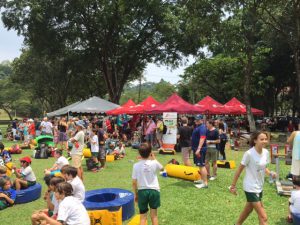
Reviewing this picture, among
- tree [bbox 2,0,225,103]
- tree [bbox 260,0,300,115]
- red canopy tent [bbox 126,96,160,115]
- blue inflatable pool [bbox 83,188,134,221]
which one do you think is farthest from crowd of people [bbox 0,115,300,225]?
A: tree [bbox 2,0,225,103]

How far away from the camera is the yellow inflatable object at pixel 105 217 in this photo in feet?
21.6

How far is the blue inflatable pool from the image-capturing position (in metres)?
7.00

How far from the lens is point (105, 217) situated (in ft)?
21.7

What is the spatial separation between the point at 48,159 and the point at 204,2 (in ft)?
37.1

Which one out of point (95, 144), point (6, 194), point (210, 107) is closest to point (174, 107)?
point (210, 107)

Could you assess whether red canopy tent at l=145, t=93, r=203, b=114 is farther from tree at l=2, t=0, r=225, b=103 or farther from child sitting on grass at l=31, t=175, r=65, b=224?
child sitting on grass at l=31, t=175, r=65, b=224

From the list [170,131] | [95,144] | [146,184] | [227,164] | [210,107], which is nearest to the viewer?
[146,184]

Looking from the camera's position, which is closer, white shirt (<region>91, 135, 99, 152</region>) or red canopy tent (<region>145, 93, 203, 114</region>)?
white shirt (<region>91, 135, 99, 152</region>)

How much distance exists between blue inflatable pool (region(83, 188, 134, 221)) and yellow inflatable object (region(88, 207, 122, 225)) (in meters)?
0.29

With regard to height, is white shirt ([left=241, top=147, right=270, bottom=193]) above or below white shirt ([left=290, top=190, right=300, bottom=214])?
above

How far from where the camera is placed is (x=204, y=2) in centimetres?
1978

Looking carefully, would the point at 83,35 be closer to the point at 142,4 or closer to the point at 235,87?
the point at 142,4

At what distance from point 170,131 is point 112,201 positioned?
37.4ft

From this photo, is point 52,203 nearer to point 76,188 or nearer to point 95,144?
point 76,188
